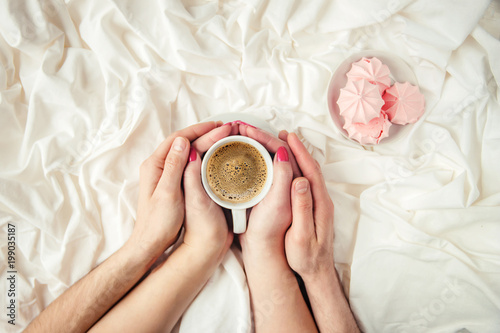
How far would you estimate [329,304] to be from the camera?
1.00 meters

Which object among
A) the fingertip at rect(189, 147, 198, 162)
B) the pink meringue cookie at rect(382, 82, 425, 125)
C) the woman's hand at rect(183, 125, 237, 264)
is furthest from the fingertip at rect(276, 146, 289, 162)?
the pink meringue cookie at rect(382, 82, 425, 125)

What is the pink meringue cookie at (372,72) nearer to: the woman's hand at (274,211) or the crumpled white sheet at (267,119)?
the crumpled white sheet at (267,119)

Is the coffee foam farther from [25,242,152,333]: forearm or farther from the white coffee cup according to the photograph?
[25,242,152,333]: forearm

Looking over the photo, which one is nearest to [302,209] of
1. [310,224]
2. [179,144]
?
[310,224]

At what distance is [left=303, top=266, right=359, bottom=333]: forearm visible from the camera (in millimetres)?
983

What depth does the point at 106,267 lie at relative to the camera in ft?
3.20

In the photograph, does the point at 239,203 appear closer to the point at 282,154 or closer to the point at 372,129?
→ the point at 282,154

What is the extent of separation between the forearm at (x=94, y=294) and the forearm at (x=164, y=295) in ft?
0.11

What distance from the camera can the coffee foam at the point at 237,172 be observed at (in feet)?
3.13

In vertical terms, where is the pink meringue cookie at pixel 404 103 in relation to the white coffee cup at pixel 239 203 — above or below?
above

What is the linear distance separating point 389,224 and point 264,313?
0.49 m

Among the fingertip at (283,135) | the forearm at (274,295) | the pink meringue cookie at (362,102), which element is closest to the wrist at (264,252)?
the forearm at (274,295)

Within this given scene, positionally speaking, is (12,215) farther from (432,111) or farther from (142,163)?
(432,111)

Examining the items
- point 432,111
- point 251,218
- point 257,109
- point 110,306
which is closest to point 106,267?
point 110,306
